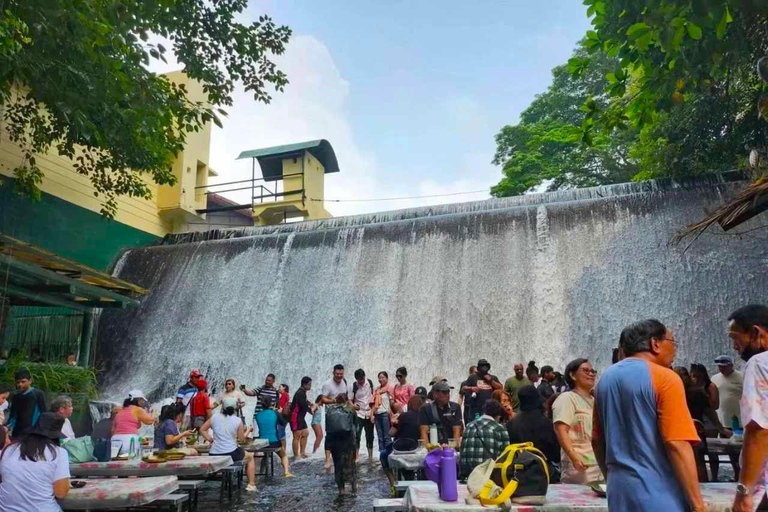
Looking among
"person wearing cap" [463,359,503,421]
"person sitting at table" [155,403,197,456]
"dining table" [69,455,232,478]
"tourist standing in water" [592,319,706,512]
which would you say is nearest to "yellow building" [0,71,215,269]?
"person sitting at table" [155,403,197,456]

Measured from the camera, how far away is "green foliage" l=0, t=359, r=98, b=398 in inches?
384

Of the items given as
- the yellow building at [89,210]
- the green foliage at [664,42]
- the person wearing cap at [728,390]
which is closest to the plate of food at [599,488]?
the green foliage at [664,42]

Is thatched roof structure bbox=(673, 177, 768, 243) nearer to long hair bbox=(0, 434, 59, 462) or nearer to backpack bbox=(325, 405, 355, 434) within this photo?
backpack bbox=(325, 405, 355, 434)

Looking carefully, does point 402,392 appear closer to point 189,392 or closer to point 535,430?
point 189,392

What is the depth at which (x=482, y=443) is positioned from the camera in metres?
4.35

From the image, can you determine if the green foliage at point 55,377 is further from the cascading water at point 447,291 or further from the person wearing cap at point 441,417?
the person wearing cap at point 441,417

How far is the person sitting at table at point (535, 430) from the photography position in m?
4.36

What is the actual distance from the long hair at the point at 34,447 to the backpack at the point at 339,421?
131 inches

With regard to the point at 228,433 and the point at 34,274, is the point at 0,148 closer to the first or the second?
the point at 34,274

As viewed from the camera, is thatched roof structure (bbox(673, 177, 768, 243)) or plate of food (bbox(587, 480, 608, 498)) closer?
plate of food (bbox(587, 480, 608, 498))

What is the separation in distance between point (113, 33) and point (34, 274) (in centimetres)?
491

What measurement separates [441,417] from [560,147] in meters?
21.8

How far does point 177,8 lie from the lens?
9.73 m

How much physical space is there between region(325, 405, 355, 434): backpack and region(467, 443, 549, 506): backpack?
3.57m
